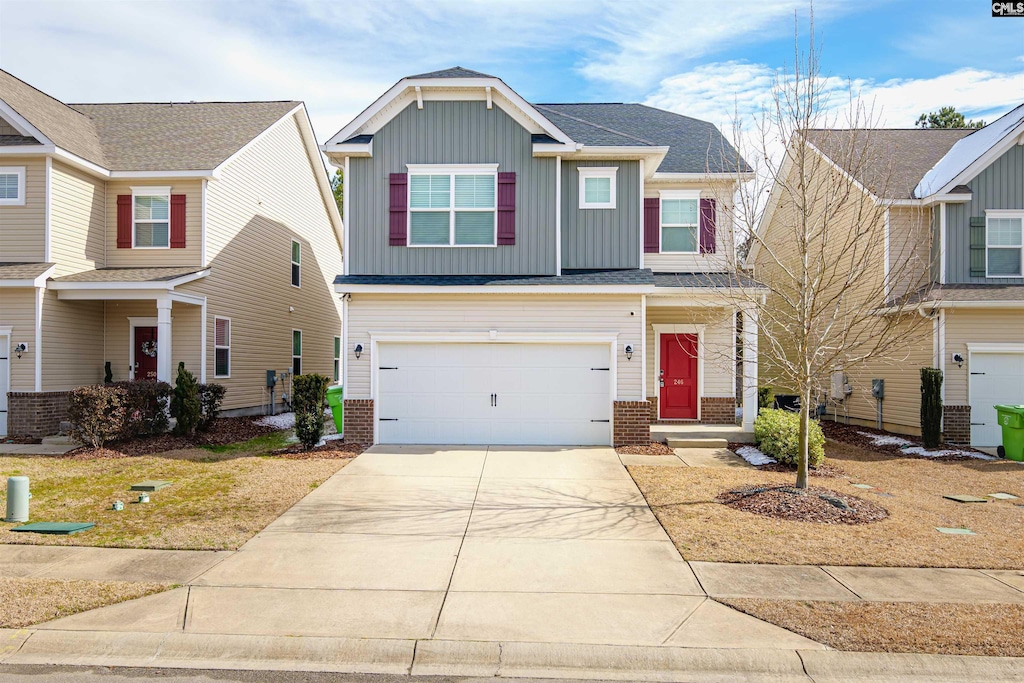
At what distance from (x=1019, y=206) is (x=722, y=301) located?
26.4ft

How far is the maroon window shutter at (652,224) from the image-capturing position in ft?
54.5

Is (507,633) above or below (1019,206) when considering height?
below

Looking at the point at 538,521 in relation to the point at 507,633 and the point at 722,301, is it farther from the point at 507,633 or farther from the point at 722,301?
the point at 722,301

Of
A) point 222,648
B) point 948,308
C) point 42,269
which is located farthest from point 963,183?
point 42,269

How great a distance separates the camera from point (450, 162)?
15.0m

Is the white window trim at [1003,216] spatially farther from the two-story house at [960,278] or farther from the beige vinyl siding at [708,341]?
the beige vinyl siding at [708,341]

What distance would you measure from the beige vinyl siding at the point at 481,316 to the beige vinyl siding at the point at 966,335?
7.41 m

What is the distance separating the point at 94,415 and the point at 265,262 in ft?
28.7

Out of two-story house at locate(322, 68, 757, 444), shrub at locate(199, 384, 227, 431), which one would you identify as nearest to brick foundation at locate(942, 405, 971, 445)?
two-story house at locate(322, 68, 757, 444)

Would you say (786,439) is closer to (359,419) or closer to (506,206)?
(506,206)

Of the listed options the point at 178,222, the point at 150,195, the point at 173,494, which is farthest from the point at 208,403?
the point at 173,494

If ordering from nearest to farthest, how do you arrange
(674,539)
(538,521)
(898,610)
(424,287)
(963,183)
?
1. (898,610)
2. (674,539)
3. (538,521)
4. (424,287)
5. (963,183)

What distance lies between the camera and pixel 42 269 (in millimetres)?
15195

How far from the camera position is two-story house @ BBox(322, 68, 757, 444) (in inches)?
567
